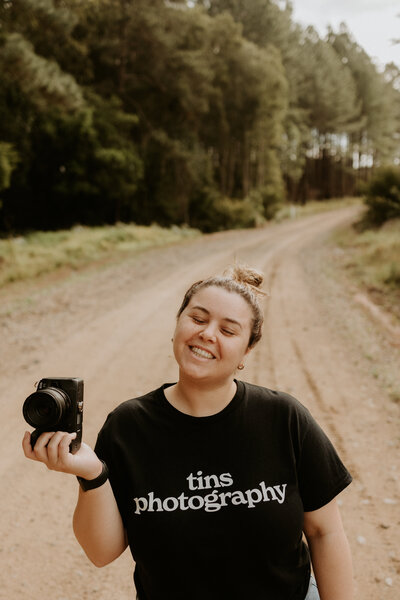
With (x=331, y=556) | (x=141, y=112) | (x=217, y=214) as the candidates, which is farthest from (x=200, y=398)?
(x=217, y=214)

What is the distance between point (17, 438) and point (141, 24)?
25.3 m

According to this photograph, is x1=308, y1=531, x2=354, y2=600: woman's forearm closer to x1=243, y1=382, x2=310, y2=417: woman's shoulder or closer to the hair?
x1=243, y1=382, x2=310, y2=417: woman's shoulder

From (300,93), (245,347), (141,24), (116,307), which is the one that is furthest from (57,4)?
(300,93)

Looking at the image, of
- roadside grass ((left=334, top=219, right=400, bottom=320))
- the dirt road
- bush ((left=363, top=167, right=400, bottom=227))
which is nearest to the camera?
the dirt road

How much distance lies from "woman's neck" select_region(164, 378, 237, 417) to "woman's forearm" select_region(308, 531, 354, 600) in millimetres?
624

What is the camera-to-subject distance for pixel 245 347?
200 cm

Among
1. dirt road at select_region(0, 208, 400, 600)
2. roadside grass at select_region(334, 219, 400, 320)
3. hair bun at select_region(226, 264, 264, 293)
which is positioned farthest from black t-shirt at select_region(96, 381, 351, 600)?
roadside grass at select_region(334, 219, 400, 320)

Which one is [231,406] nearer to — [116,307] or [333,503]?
[333,503]

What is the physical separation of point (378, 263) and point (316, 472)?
46.0 ft

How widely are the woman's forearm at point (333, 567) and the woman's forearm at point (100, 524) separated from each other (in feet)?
2.36

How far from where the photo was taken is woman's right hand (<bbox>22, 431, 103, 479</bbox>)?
1.59 meters

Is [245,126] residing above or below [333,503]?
above

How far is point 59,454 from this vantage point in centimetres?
160

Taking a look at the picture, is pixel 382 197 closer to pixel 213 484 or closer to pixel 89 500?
pixel 213 484
